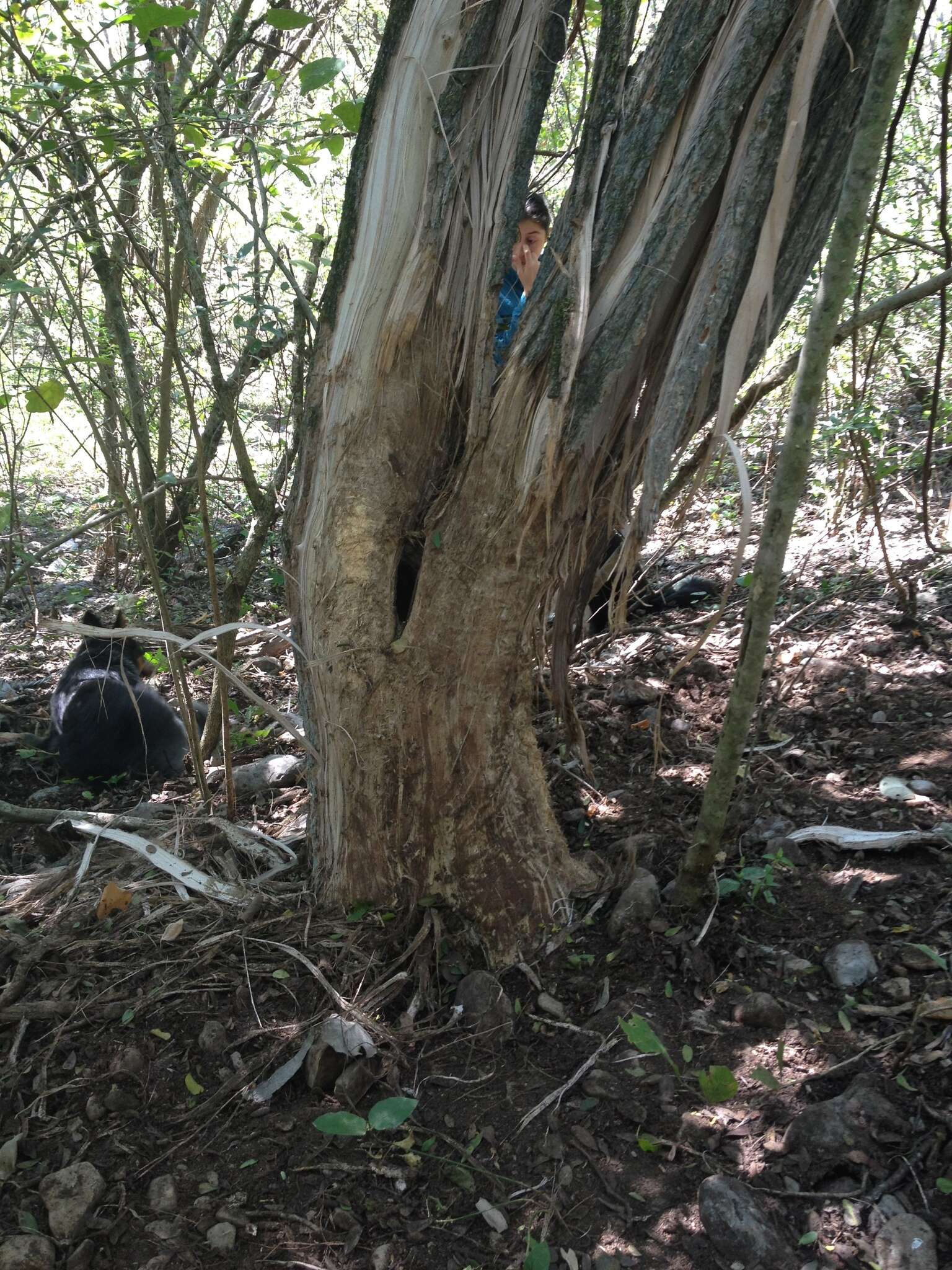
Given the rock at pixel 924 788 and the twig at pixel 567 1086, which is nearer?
the twig at pixel 567 1086

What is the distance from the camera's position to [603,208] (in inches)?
78.4

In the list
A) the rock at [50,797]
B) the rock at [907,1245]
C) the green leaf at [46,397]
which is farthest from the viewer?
the rock at [50,797]

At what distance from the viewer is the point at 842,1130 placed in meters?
1.62

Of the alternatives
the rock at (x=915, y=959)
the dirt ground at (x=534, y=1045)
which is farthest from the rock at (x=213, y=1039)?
the rock at (x=915, y=959)

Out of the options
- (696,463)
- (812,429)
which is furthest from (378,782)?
(812,429)

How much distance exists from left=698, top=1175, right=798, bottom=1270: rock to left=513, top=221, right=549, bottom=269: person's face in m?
2.28

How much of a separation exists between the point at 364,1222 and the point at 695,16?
2.48 m

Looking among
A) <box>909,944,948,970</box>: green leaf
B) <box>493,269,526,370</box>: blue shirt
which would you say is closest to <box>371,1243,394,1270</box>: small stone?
<box>909,944,948,970</box>: green leaf

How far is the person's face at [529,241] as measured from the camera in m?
2.61

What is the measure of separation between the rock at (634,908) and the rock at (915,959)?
548 millimetres

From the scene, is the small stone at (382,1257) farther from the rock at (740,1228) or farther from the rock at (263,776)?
the rock at (263,776)

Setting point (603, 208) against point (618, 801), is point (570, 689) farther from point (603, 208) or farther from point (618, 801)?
point (603, 208)

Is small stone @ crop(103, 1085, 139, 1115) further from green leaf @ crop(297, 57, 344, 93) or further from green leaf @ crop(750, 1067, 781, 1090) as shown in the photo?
green leaf @ crop(297, 57, 344, 93)

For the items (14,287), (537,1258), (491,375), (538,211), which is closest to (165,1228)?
(537,1258)
